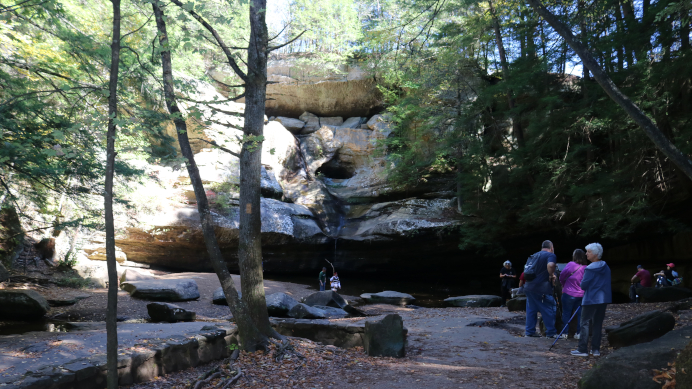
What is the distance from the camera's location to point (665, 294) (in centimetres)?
1058

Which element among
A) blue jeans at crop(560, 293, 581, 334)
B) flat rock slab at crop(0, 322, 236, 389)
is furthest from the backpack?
flat rock slab at crop(0, 322, 236, 389)

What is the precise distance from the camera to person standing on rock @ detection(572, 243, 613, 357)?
5.39m

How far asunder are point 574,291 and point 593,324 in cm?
95

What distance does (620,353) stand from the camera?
12.7 ft

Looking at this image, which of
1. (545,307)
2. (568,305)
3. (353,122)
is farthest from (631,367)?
(353,122)

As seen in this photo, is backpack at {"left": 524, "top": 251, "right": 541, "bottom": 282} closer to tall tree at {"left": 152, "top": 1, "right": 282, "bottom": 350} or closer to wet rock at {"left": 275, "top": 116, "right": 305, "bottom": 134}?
tall tree at {"left": 152, "top": 1, "right": 282, "bottom": 350}

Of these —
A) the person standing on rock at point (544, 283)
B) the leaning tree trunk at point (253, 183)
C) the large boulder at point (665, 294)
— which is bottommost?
the large boulder at point (665, 294)

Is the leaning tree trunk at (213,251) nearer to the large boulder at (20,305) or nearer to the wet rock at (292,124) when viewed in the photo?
the large boulder at (20,305)

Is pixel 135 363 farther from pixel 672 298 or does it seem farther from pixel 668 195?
pixel 668 195

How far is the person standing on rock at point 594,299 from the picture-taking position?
539 cm

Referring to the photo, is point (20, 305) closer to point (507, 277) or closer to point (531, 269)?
point (531, 269)

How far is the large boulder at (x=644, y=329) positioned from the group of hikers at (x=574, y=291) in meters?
0.34

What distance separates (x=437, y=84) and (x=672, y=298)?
12930 mm

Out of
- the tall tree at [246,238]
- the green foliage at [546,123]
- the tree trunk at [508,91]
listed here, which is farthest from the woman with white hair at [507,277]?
the tall tree at [246,238]
